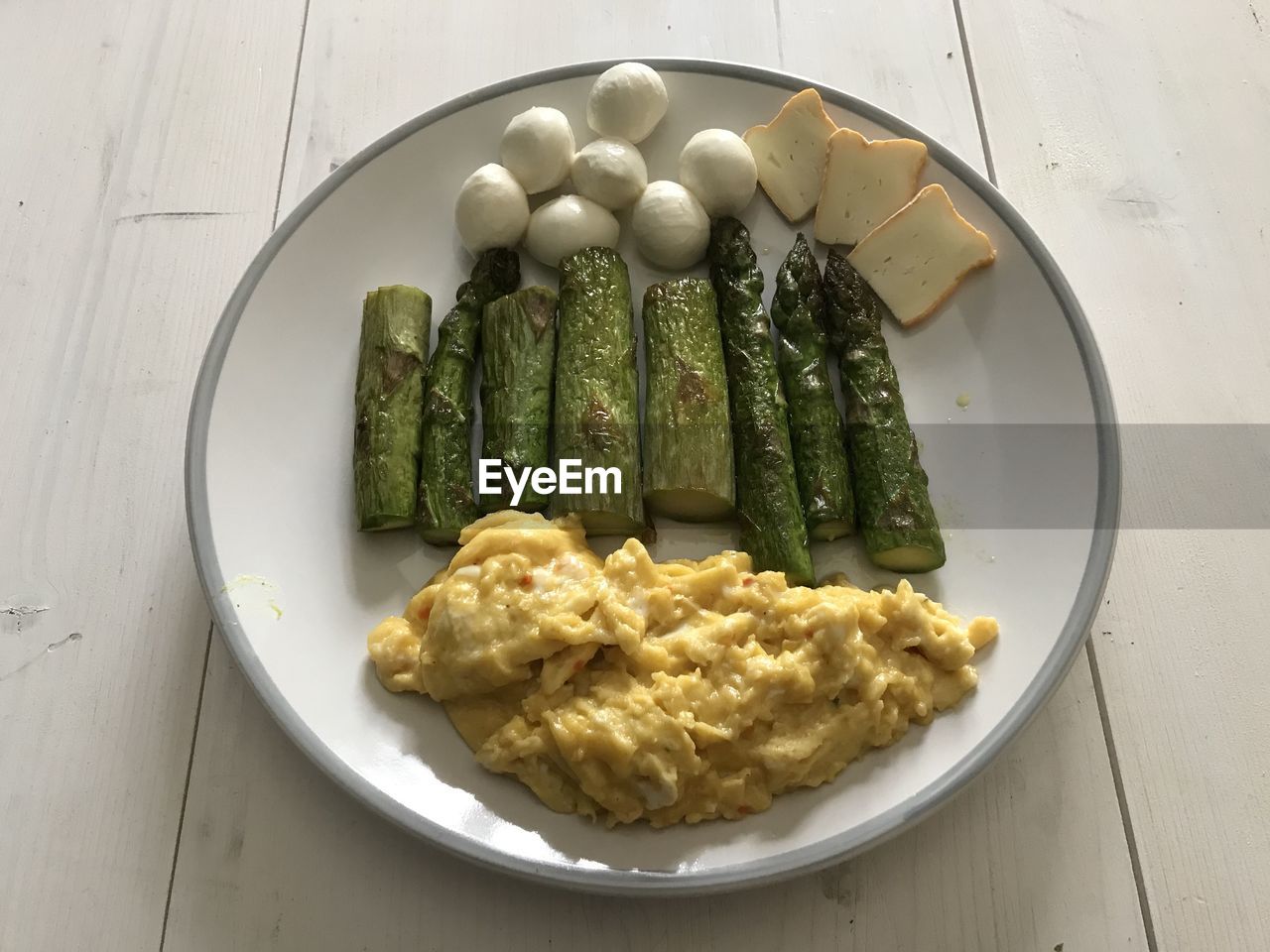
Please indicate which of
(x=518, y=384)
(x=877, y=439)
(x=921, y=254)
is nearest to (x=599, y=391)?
(x=518, y=384)

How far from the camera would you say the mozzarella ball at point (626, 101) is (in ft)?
9.66

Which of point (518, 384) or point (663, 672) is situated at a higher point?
point (518, 384)

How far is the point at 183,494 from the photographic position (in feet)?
9.43

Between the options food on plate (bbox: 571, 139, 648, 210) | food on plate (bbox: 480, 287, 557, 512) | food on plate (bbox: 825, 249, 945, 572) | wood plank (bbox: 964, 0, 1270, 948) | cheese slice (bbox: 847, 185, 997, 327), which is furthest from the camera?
food on plate (bbox: 571, 139, 648, 210)

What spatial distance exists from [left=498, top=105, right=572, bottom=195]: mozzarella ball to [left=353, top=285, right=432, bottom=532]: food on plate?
0.50m

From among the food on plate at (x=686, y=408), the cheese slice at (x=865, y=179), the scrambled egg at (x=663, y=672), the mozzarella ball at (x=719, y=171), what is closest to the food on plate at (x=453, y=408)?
the scrambled egg at (x=663, y=672)

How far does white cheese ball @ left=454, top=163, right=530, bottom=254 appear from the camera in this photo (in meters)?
2.89

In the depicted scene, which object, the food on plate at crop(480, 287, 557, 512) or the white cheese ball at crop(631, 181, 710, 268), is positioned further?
the white cheese ball at crop(631, 181, 710, 268)

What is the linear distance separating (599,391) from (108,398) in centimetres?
159

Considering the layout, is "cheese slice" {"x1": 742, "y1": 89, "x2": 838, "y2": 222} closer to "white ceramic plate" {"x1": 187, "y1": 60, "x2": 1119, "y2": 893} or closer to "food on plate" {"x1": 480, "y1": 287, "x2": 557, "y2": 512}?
"white ceramic plate" {"x1": 187, "y1": 60, "x2": 1119, "y2": 893}

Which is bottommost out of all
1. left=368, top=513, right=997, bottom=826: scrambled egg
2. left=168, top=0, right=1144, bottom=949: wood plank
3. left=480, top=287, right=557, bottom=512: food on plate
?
left=168, top=0, right=1144, bottom=949: wood plank

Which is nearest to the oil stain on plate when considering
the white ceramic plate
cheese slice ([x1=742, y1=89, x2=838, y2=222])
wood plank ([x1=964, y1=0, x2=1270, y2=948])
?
the white ceramic plate

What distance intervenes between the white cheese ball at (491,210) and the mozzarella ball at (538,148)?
0.15 feet

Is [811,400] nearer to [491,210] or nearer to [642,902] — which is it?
[491,210]
